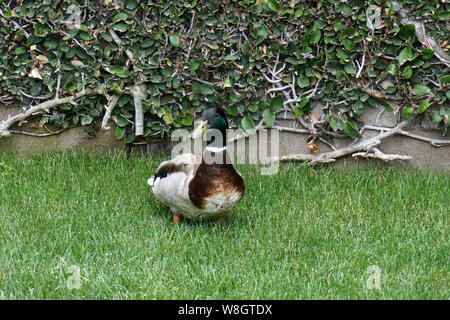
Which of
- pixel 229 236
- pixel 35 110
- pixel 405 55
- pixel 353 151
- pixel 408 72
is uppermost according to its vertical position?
pixel 405 55

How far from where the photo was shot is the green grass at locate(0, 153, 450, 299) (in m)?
2.95

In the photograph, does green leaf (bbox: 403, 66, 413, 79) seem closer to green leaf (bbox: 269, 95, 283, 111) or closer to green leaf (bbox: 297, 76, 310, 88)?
green leaf (bbox: 297, 76, 310, 88)

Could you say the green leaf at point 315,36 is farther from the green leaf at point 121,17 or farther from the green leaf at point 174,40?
the green leaf at point 121,17

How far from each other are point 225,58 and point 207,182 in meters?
Result: 1.42

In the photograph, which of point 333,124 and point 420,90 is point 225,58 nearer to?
point 333,124

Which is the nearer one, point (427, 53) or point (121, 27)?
point (427, 53)

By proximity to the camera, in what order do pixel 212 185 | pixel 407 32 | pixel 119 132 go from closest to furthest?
pixel 212 185 → pixel 407 32 → pixel 119 132

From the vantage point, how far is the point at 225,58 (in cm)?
451

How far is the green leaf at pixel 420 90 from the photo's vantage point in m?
4.38

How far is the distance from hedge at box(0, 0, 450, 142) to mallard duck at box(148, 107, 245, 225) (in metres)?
1.08

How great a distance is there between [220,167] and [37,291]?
1203 mm

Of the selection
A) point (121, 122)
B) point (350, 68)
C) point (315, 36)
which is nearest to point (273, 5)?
point (315, 36)

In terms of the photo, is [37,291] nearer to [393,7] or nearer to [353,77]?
[353,77]

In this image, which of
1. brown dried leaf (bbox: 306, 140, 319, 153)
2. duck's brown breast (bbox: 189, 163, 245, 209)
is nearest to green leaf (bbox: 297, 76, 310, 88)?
brown dried leaf (bbox: 306, 140, 319, 153)
